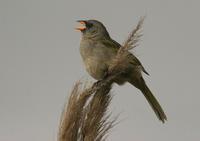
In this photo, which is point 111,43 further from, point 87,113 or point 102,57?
point 87,113

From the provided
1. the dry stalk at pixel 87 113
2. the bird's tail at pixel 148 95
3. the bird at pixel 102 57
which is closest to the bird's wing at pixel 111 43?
the bird at pixel 102 57

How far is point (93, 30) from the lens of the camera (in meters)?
5.74

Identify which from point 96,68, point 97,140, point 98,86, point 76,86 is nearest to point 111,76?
point 98,86

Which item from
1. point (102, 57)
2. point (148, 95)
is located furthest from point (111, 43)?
point (148, 95)

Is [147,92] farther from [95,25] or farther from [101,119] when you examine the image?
[101,119]

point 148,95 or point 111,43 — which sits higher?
point 111,43

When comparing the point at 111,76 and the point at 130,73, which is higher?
the point at 111,76

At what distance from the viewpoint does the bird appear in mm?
4875

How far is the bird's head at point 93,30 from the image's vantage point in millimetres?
5652

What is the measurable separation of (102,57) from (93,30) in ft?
2.29

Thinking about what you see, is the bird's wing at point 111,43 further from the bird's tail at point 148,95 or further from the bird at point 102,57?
the bird's tail at point 148,95

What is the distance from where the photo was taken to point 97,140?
2121mm

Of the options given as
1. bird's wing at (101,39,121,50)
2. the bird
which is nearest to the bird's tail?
the bird

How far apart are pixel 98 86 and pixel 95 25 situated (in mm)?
3172
